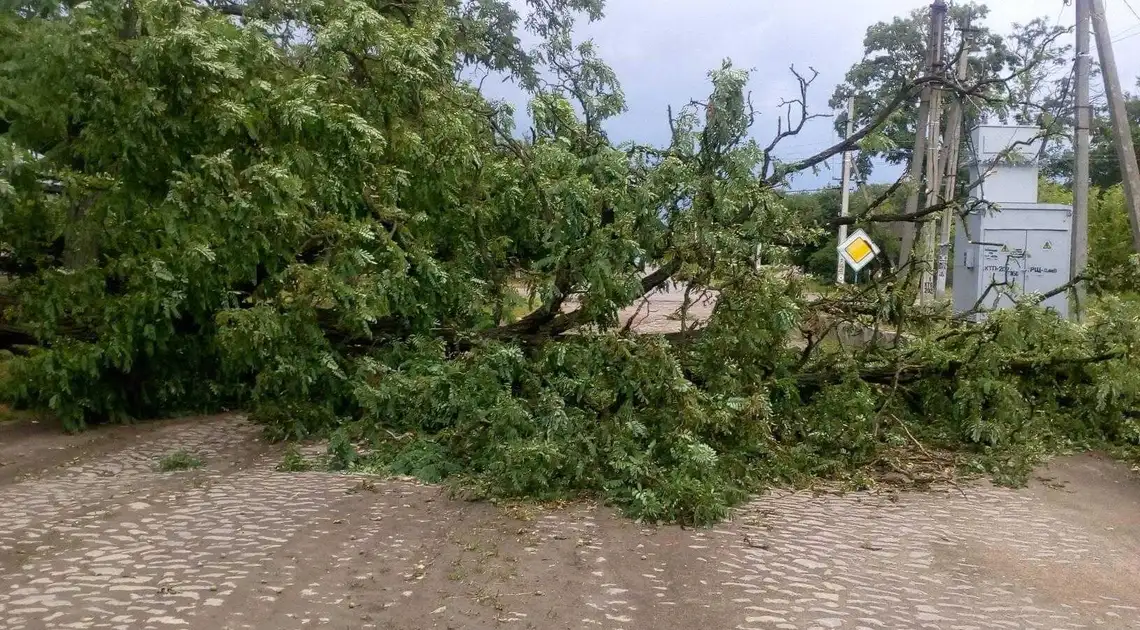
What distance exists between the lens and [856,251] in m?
10.7


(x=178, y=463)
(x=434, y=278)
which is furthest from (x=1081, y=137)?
(x=178, y=463)

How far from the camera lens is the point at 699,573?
5.00 m

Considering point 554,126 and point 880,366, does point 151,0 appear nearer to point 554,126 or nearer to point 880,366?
point 554,126

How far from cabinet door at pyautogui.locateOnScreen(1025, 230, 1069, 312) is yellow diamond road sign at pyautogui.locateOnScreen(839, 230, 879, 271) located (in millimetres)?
6237

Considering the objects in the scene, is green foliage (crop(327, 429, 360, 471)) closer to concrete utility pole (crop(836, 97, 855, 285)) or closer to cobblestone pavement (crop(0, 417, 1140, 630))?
cobblestone pavement (crop(0, 417, 1140, 630))

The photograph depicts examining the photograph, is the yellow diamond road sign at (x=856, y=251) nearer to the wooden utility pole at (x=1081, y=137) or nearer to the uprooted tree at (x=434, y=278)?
the uprooted tree at (x=434, y=278)

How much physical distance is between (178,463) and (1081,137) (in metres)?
11.2

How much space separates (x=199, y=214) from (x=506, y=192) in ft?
8.87

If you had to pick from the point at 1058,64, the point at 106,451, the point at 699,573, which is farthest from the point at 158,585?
the point at 1058,64

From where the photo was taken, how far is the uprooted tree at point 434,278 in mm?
7430

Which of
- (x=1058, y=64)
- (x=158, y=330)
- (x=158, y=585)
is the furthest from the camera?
(x=1058, y=64)

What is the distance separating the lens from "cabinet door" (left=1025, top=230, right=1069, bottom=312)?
15.6m

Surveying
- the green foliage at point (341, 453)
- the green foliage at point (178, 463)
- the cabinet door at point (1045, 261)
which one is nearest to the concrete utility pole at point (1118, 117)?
the cabinet door at point (1045, 261)

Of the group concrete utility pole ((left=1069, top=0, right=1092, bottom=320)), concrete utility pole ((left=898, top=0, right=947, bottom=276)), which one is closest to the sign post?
concrete utility pole ((left=898, top=0, right=947, bottom=276))
